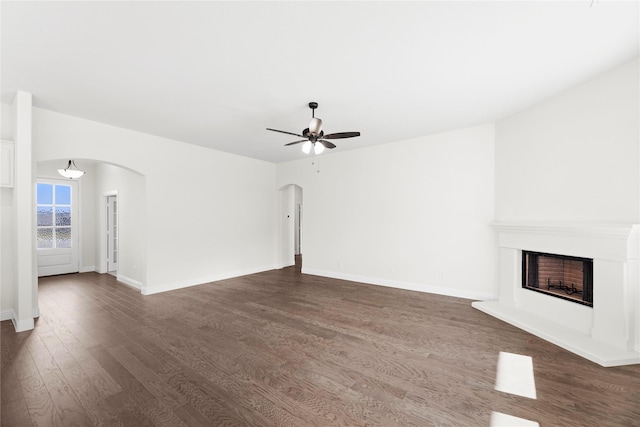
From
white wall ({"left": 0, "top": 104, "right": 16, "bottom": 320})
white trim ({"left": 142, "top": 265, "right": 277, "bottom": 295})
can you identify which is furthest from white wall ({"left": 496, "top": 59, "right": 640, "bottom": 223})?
white wall ({"left": 0, "top": 104, "right": 16, "bottom": 320})

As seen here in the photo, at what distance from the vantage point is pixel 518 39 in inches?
91.5

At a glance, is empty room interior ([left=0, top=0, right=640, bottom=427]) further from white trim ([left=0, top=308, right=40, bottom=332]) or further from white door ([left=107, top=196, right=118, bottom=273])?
white door ([left=107, top=196, right=118, bottom=273])

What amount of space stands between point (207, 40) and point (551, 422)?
4.00 m

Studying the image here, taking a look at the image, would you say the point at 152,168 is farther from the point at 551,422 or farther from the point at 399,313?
the point at 551,422

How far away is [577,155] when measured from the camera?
3.28 meters

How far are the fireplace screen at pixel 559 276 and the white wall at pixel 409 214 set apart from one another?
0.58 metres

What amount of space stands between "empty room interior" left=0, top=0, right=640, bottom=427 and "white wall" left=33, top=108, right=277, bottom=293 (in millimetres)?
44

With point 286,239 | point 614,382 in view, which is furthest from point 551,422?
point 286,239

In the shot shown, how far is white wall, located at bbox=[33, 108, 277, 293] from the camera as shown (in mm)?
4121

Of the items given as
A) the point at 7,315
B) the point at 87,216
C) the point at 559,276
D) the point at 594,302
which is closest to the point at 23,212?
the point at 7,315

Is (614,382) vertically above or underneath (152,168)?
underneath

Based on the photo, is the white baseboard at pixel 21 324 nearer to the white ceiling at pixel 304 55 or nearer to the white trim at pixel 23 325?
the white trim at pixel 23 325

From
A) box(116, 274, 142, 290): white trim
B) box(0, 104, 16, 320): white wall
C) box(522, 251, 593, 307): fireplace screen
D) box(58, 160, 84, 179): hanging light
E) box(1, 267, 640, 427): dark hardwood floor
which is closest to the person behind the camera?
box(1, 267, 640, 427): dark hardwood floor

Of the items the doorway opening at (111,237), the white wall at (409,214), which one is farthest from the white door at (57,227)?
the white wall at (409,214)
